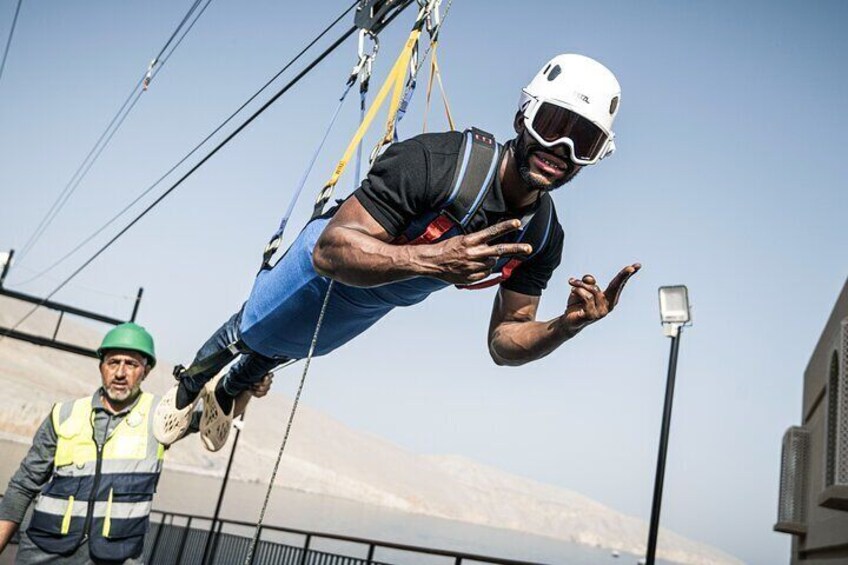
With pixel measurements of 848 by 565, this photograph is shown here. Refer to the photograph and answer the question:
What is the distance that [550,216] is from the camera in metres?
3.36

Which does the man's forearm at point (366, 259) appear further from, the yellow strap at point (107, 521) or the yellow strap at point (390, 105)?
the yellow strap at point (107, 521)

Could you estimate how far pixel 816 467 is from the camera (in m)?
7.75

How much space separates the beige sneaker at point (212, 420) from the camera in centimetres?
478

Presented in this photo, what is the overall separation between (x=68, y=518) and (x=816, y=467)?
7658 millimetres

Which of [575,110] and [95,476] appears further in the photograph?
[95,476]

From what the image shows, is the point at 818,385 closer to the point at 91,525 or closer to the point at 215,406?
the point at 215,406

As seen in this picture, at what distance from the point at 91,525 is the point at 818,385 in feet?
27.8

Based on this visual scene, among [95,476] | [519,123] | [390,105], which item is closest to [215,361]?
[95,476]

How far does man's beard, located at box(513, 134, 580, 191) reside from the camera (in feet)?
9.42

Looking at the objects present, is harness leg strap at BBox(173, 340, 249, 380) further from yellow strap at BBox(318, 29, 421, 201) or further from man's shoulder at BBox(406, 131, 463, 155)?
man's shoulder at BBox(406, 131, 463, 155)

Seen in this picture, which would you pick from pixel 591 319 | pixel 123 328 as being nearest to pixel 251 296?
pixel 123 328

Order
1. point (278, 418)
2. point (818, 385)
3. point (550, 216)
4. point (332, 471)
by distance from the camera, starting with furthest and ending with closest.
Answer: point (278, 418) < point (332, 471) < point (818, 385) < point (550, 216)

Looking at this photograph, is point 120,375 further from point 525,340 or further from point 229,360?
point 525,340

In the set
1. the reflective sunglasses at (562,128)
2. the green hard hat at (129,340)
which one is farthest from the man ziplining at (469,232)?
the green hard hat at (129,340)
